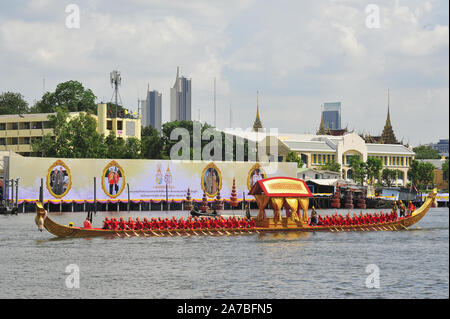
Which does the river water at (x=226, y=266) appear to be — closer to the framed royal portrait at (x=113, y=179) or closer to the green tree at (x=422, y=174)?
the framed royal portrait at (x=113, y=179)

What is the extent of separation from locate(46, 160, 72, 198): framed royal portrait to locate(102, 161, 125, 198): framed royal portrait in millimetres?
5604

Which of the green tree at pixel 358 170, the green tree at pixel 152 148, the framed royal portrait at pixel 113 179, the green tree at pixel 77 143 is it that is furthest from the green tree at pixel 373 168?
the framed royal portrait at pixel 113 179

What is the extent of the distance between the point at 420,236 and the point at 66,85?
352 ft

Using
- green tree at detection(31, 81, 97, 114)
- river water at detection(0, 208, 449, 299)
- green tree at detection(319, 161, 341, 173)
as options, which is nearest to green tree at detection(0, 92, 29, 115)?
green tree at detection(31, 81, 97, 114)

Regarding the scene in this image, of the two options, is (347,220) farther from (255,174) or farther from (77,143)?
(77,143)

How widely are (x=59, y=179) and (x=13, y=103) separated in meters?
83.2

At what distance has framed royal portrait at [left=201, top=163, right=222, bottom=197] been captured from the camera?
387 feet

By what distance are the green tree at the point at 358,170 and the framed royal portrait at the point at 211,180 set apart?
61426 millimetres

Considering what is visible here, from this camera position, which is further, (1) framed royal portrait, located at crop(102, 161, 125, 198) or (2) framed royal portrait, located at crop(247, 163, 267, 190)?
(2) framed royal portrait, located at crop(247, 163, 267, 190)

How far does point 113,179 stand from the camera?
110312mm

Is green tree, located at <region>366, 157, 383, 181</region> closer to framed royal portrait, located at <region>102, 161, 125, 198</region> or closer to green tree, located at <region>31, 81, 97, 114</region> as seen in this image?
green tree, located at <region>31, 81, 97, 114</region>
